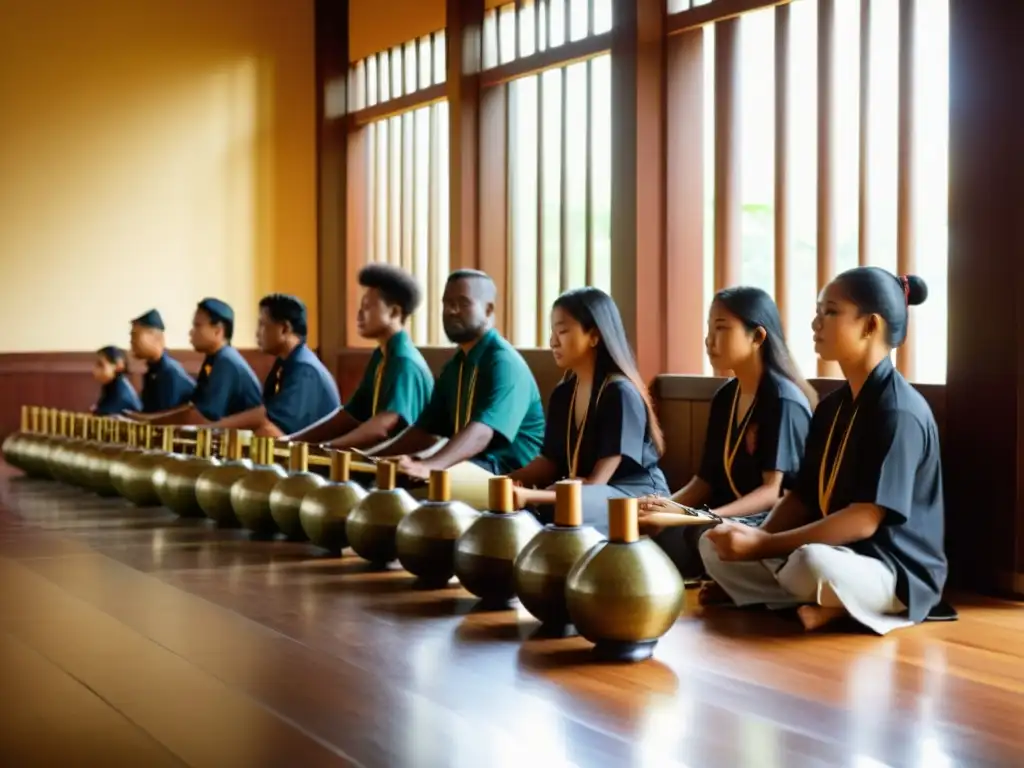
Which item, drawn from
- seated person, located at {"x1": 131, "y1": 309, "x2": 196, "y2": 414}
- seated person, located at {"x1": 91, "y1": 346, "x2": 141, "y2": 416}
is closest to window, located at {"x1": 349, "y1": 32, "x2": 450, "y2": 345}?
seated person, located at {"x1": 131, "y1": 309, "x2": 196, "y2": 414}

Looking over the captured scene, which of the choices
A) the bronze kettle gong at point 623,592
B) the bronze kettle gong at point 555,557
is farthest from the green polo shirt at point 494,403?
the bronze kettle gong at point 623,592

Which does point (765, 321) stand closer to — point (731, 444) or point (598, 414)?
point (731, 444)

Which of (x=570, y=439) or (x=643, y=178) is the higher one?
(x=643, y=178)

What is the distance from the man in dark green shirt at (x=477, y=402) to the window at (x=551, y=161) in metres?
1.17

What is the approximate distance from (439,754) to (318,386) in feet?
12.6

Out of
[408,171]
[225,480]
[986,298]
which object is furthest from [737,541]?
[408,171]

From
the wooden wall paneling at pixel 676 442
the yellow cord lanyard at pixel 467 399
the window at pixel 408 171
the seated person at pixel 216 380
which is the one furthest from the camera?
the window at pixel 408 171

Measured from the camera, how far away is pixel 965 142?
149 inches

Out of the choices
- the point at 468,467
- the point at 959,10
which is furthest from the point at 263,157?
the point at 959,10

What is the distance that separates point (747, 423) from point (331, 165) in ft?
15.7

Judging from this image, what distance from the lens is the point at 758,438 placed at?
12.0 feet

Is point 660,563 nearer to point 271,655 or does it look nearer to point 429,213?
point 271,655

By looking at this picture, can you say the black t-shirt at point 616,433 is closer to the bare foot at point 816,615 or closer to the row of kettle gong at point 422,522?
the row of kettle gong at point 422,522

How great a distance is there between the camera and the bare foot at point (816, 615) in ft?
9.98
